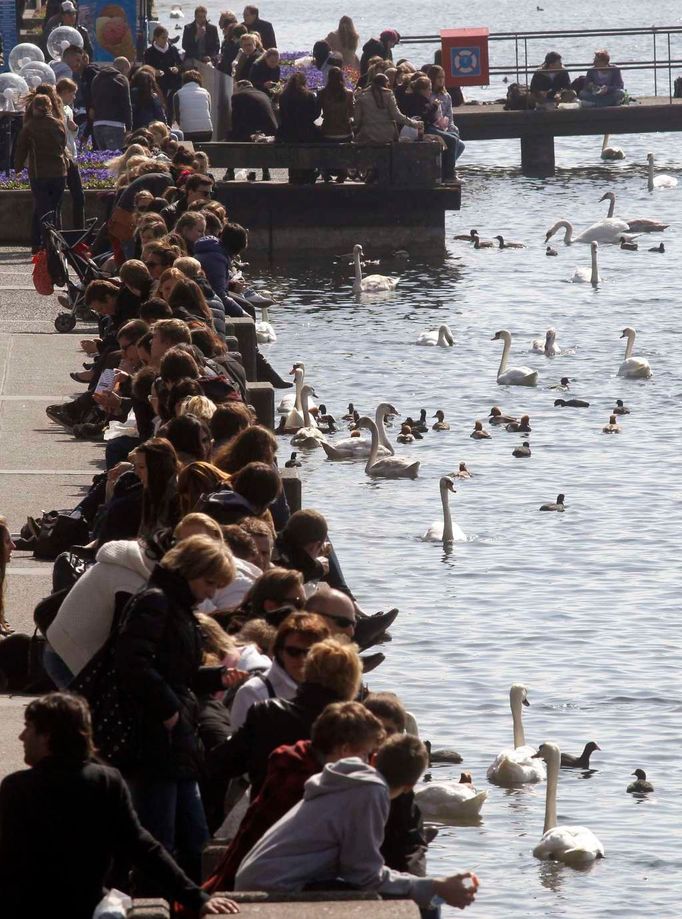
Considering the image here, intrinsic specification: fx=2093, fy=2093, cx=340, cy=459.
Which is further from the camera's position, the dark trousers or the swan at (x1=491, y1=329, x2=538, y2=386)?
the swan at (x1=491, y1=329, x2=538, y2=386)

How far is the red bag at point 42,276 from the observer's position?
768 inches

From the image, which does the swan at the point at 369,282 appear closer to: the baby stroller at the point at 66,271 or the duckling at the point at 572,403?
the duckling at the point at 572,403

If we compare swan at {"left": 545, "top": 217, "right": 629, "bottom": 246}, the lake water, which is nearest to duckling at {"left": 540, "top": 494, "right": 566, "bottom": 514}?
the lake water

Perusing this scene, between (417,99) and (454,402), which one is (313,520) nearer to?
(454,402)

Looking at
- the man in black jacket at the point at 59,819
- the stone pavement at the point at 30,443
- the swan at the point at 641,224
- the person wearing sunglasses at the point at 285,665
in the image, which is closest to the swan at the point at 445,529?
the stone pavement at the point at 30,443

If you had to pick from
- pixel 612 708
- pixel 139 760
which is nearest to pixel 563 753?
pixel 612 708

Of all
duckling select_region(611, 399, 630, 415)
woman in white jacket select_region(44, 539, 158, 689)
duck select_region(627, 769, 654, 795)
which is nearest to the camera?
woman in white jacket select_region(44, 539, 158, 689)

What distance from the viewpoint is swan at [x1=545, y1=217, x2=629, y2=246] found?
36719 mm

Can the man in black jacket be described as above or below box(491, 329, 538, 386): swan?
above

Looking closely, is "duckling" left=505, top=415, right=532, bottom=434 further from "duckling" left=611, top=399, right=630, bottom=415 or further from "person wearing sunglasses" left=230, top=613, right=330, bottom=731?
"person wearing sunglasses" left=230, top=613, right=330, bottom=731

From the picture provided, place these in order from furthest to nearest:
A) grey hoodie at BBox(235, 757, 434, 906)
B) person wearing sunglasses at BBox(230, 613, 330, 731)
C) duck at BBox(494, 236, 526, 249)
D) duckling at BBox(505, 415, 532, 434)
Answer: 1. duck at BBox(494, 236, 526, 249)
2. duckling at BBox(505, 415, 532, 434)
3. person wearing sunglasses at BBox(230, 613, 330, 731)
4. grey hoodie at BBox(235, 757, 434, 906)

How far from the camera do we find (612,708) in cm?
1510

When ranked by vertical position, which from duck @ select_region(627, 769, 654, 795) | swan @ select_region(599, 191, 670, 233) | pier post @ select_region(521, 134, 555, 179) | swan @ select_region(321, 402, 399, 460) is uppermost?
pier post @ select_region(521, 134, 555, 179)

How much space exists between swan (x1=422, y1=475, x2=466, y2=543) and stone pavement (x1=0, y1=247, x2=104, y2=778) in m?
3.57
